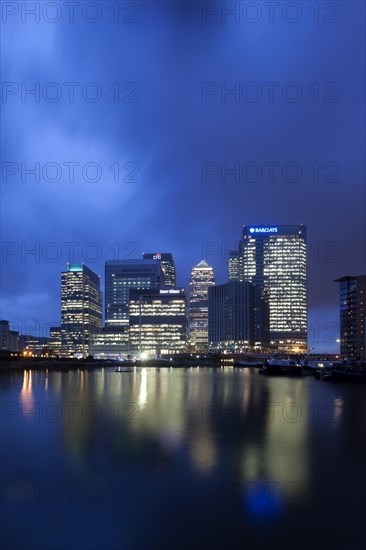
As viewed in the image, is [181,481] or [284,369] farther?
[284,369]

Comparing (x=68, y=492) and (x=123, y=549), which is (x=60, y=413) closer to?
(x=68, y=492)

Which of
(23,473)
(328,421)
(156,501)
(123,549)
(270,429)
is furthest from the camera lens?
(328,421)

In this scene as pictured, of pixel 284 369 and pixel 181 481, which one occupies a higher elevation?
pixel 181 481

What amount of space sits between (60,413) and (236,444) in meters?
21.4

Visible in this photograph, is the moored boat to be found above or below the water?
below

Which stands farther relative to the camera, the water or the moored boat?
the moored boat

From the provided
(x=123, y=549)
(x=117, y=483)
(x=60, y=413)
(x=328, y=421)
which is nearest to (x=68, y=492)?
(x=117, y=483)

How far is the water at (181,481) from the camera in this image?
1669 centimetres

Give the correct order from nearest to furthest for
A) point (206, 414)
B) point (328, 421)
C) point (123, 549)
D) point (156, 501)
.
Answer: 1. point (123, 549)
2. point (156, 501)
3. point (328, 421)
4. point (206, 414)

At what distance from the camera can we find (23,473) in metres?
24.4

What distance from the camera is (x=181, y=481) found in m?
22.9

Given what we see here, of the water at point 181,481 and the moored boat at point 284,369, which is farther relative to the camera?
the moored boat at point 284,369

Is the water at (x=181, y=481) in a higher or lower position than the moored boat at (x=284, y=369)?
higher

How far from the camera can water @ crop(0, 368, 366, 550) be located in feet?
54.7
